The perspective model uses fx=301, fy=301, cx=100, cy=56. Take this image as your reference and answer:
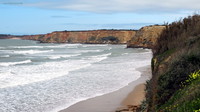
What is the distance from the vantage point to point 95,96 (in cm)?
1398

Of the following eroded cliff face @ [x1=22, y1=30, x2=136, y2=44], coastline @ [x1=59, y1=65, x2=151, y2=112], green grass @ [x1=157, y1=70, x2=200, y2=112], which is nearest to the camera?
green grass @ [x1=157, y1=70, x2=200, y2=112]

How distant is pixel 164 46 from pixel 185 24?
186cm

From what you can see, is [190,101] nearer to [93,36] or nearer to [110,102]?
[110,102]

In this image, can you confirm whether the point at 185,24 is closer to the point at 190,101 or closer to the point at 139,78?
the point at 139,78

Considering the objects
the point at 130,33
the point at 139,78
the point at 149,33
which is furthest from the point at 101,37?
the point at 139,78

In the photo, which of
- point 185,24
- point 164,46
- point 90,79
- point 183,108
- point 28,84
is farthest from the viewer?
point 90,79

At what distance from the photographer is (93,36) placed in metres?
124

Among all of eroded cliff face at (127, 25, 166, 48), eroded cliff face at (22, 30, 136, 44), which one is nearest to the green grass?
eroded cliff face at (127, 25, 166, 48)

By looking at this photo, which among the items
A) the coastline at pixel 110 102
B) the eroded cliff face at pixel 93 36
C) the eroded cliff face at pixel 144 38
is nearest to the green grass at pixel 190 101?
the coastline at pixel 110 102

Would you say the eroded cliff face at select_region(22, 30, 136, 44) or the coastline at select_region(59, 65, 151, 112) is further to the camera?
the eroded cliff face at select_region(22, 30, 136, 44)

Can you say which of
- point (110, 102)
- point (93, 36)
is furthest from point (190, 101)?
point (93, 36)

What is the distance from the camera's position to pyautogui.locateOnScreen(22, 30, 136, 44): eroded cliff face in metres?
116

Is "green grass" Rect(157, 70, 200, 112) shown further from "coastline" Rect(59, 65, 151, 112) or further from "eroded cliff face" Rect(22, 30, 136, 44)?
"eroded cliff face" Rect(22, 30, 136, 44)

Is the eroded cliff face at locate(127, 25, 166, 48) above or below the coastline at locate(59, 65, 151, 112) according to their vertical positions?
above
